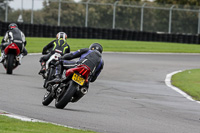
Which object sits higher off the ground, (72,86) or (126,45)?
(72,86)

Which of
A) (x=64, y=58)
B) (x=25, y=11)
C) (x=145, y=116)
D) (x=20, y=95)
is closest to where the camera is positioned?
(x=145, y=116)

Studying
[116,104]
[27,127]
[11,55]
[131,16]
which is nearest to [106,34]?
[131,16]

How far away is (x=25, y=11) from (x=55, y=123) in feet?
102

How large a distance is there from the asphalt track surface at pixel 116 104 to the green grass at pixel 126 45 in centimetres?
1129

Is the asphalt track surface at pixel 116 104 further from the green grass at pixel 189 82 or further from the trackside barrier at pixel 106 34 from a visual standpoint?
the trackside barrier at pixel 106 34

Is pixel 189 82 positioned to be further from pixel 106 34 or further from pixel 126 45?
pixel 106 34

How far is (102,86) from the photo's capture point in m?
15.1

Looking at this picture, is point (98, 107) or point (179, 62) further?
point (179, 62)

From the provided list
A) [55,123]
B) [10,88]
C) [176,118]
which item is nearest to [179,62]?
[10,88]

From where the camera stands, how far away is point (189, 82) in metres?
17.2

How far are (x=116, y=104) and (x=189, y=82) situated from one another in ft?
21.2

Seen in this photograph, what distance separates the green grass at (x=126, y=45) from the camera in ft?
104

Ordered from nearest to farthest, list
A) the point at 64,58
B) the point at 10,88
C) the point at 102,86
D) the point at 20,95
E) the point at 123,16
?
the point at 64,58
the point at 20,95
the point at 10,88
the point at 102,86
the point at 123,16

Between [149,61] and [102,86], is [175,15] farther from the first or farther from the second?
[102,86]
